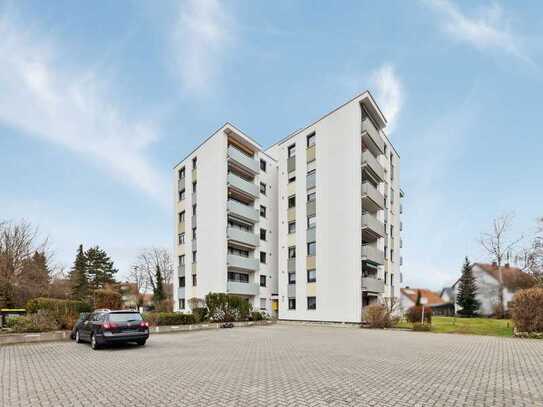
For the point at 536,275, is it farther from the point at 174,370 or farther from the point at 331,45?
the point at 174,370

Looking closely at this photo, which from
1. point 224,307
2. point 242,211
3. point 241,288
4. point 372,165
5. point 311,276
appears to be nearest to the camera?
point 224,307

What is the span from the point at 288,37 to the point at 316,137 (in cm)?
2240

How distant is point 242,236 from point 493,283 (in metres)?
33.1

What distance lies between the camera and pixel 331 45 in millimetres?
14836

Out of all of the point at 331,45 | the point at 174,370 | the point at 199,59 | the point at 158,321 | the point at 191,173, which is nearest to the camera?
the point at 174,370

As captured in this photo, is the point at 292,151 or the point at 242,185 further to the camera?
the point at 242,185

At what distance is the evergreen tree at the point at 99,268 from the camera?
65.5 meters

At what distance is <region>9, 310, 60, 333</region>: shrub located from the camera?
60.0 feet

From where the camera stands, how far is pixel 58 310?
19.7 m

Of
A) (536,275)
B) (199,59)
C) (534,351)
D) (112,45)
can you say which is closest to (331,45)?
(199,59)

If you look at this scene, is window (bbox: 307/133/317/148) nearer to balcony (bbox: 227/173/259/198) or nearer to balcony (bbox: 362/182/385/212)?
balcony (bbox: 362/182/385/212)

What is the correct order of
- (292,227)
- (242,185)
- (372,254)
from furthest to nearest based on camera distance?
(242,185) → (292,227) → (372,254)

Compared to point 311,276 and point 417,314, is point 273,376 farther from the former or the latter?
point 311,276

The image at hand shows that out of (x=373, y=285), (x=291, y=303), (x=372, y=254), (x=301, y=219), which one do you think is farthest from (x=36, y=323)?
(x=372, y=254)
